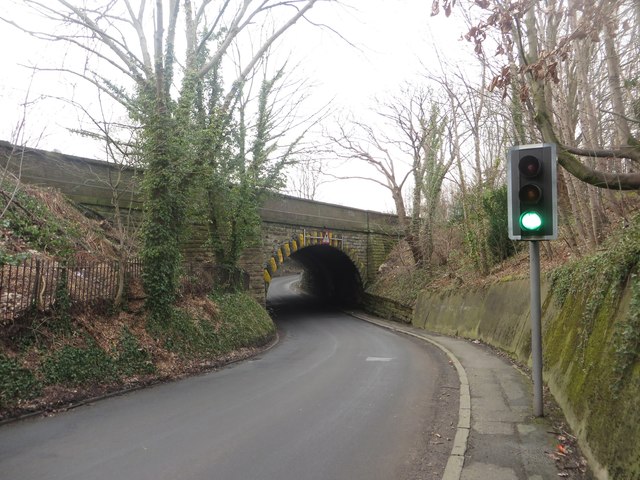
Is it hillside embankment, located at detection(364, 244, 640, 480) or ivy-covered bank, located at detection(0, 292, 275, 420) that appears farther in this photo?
ivy-covered bank, located at detection(0, 292, 275, 420)

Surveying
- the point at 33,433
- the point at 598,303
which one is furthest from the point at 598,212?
the point at 33,433

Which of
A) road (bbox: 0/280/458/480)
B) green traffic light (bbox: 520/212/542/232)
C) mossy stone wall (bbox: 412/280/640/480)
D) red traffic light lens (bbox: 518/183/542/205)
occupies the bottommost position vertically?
road (bbox: 0/280/458/480)

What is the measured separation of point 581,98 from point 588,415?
268 inches

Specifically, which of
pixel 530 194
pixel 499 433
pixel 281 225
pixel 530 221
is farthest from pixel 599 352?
pixel 281 225

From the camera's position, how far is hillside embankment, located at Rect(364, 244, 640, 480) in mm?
3906

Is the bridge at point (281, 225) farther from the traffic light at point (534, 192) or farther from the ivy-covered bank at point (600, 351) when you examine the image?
the ivy-covered bank at point (600, 351)

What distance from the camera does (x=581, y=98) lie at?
30.9 feet

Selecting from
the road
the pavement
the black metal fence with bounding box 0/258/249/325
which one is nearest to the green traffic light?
the pavement

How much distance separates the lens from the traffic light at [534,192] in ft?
19.2

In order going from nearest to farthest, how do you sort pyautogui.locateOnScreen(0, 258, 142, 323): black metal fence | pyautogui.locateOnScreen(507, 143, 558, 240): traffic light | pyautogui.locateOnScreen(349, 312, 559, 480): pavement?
pyautogui.locateOnScreen(349, 312, 559, 480): pavement
pyautogui.locateOnScreen(507, 143, 558, 240): traffic light
pyautogui.locateOnScreen(0, 258, 142, 323): black metal fence

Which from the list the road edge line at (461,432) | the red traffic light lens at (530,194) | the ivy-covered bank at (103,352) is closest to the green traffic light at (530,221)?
the red traffic light lens at (530,194)

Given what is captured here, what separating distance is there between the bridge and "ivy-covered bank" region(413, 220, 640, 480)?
8.61 meters

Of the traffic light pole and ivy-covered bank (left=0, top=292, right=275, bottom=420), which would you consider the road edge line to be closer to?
the traffic light pole

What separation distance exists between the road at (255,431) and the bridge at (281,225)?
14.6 ft
